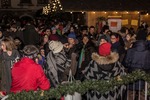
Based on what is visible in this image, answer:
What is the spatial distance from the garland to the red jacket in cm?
23

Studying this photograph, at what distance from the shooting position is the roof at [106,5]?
20.8 meters

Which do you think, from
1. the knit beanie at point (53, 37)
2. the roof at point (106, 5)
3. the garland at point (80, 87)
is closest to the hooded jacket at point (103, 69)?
the garland at point (80, 87)

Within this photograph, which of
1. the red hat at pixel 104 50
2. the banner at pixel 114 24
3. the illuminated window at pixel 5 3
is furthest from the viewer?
the illuminated window at pixel 5 3

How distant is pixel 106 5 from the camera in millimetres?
21891

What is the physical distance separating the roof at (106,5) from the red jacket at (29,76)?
14377 millimetres

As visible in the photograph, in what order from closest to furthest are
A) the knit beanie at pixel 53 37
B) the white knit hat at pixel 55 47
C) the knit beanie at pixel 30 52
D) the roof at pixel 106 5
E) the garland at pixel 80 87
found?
the garland at pixel 80 87
the knit beanie at pixel 30 52
the white knit hat at pixel 55 47
the knit beanie at pixel 53 37
the roof at pixel 106 5

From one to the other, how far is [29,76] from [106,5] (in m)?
16.6

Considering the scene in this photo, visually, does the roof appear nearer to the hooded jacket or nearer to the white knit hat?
the white knit hat

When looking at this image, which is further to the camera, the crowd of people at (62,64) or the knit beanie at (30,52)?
the knit beanie at (30,52)

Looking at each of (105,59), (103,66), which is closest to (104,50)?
(105,59)

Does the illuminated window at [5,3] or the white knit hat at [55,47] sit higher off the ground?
the illuminated window at [5,3]

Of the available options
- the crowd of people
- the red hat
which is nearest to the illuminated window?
the crowd of people

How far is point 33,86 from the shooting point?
20.0 ft

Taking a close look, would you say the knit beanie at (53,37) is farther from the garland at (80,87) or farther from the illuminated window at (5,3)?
the illuminated window at (5,3)
